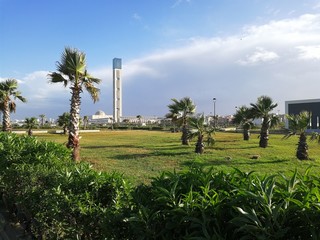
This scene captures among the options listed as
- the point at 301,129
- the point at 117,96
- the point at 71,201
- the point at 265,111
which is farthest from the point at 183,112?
the point at 117,96

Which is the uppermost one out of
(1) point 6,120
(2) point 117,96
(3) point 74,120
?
(2) point 117,96

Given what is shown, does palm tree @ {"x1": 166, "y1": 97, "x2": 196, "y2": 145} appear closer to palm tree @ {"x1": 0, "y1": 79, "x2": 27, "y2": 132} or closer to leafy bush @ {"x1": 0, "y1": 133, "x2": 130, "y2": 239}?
palm tree @ {"x1": 0, "y1": 79, "x2": 27, "y2": 132}

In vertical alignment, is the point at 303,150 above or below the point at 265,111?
below

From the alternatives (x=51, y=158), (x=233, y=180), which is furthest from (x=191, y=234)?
(x=51, y=158)

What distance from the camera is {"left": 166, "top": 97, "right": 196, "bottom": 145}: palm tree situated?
2855cm

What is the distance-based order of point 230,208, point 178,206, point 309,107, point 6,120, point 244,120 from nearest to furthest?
point 230,208, point 178,206, point 6,120, point 244,120, point 309,107

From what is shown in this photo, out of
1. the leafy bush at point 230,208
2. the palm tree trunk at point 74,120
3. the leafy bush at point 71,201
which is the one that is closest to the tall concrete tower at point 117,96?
the palm tree trunk at point 74,120

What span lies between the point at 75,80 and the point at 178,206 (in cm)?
1441

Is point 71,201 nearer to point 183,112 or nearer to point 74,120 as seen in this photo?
point 74,120

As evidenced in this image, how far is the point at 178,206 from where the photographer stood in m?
2.02

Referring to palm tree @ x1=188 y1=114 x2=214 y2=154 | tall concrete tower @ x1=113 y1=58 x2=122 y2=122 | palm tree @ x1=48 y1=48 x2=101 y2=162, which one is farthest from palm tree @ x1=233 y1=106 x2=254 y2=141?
tall concrete tower @ x1=113 y1=58 x2=122 y2=122

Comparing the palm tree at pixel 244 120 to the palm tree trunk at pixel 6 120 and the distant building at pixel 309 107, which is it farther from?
the distant building at pixel 309 107

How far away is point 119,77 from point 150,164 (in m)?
102

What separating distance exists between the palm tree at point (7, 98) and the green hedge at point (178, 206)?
2267 centimetres
